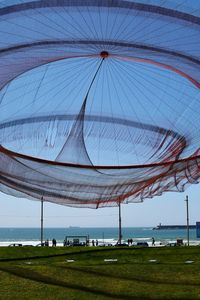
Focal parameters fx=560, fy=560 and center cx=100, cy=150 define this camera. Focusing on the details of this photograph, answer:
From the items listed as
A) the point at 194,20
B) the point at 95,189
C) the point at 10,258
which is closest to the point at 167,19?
the point at 194,20

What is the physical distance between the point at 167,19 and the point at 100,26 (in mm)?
3125

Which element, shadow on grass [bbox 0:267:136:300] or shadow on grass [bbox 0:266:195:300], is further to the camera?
shadow on grass [bbox 0:267:136:300]

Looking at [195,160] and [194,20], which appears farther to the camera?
[195,160]

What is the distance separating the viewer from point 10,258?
35.2 meters

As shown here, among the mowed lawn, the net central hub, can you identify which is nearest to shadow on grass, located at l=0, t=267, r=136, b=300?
the mowed lawn

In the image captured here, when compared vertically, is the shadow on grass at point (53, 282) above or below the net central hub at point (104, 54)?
below

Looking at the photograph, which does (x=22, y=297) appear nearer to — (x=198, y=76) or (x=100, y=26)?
(x=100, y=26)

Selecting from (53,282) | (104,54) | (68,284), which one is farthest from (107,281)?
(104,54)

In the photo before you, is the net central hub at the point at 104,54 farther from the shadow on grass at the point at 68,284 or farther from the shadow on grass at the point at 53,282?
the shadow on grass at the point at 53,282

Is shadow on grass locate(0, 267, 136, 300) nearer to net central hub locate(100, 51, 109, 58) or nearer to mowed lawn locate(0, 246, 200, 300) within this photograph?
mowed lawn locate(0, 246, 200, 300)

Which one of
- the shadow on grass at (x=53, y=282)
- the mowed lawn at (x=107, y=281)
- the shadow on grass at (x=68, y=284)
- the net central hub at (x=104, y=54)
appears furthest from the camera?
the net central hub at (x=104, y=54)

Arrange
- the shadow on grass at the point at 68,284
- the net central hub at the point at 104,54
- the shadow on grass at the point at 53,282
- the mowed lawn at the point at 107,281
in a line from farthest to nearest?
the net central hub at the point at 104,54, the mowed lawn at the point at 107,281, the shadow on grass at the point at 53,282, the shadow on grass at the point at 68,284

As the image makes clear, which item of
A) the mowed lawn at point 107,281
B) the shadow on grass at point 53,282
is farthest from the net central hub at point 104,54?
Answer: the shadow on grass at point 53,282

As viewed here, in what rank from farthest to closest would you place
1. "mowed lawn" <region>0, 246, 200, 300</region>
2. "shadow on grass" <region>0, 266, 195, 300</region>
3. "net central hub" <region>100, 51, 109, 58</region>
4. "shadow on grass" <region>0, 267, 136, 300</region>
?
"net central hub" <region>100, 51, 109, 58</region>
"mowed lawn" <region>0, 246, 200, 300</region>
"shadow on grass" <region>0, 267, 136, 300</region>
"shadow on grass" <region>0, 266, 195, 300</region>
